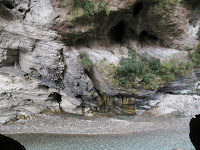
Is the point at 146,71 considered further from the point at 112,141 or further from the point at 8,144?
the point at 8,144

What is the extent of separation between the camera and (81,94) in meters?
7.16

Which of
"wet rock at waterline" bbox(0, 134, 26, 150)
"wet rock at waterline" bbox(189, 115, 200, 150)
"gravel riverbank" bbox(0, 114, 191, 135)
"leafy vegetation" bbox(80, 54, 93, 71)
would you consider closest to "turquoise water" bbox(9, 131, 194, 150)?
"gravel riverbank" bbox(0, 114, 191, 135)

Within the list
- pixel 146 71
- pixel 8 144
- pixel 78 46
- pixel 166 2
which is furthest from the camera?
pixel 146 71

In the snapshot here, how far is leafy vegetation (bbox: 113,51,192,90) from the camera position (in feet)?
21.0

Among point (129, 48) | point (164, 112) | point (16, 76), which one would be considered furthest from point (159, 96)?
point (16, 76)

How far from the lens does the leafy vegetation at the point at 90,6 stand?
204 inches

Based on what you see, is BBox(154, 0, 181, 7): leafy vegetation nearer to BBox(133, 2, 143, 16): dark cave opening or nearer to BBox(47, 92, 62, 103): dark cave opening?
BBox(133, 2, 143, 16): dark cave opening

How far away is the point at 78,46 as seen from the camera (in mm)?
6262

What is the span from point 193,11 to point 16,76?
8299mm

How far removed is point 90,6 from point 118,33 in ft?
8.60

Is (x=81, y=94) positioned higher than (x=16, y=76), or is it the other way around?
(x=16, y=76)

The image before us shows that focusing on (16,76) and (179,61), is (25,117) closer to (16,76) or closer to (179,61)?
(16,76)

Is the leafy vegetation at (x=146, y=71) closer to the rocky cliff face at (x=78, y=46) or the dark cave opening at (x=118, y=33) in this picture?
the rocky cliff face at (x=78, y=46)

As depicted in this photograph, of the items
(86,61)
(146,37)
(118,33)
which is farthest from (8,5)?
(146,37)
